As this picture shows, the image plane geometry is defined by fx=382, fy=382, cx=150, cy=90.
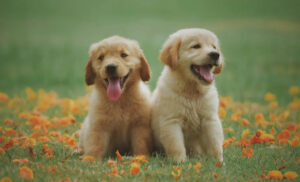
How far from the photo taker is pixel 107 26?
69.4 ft

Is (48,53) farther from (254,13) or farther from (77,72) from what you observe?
(254,13)

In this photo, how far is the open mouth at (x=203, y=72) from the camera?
380cm

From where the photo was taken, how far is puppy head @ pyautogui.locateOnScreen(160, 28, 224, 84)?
379 centimetres

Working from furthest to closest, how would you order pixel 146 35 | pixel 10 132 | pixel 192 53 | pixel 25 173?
pixel 146 35, pixel 10 132, pixel 192 53, pixel 25 173

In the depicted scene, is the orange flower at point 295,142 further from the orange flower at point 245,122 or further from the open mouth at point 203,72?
the open mouth at point 203,72

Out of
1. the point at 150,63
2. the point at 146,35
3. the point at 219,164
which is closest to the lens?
the point at 219,164

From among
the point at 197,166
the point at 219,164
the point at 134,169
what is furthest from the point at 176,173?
the point at 219,164

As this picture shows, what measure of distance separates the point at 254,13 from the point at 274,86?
51.2ft

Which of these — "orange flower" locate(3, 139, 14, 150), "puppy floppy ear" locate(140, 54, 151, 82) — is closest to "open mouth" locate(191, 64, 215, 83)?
"puppy floppy ear" locate(140, 54, 151, 82)

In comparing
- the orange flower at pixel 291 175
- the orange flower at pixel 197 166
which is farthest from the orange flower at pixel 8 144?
the orange flower at pixel 291 175

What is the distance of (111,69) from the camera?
379 centimetres

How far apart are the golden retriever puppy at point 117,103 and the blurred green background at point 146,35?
13.4 ft

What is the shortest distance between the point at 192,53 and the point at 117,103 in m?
0.94

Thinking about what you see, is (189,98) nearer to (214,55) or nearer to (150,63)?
(214,55)
